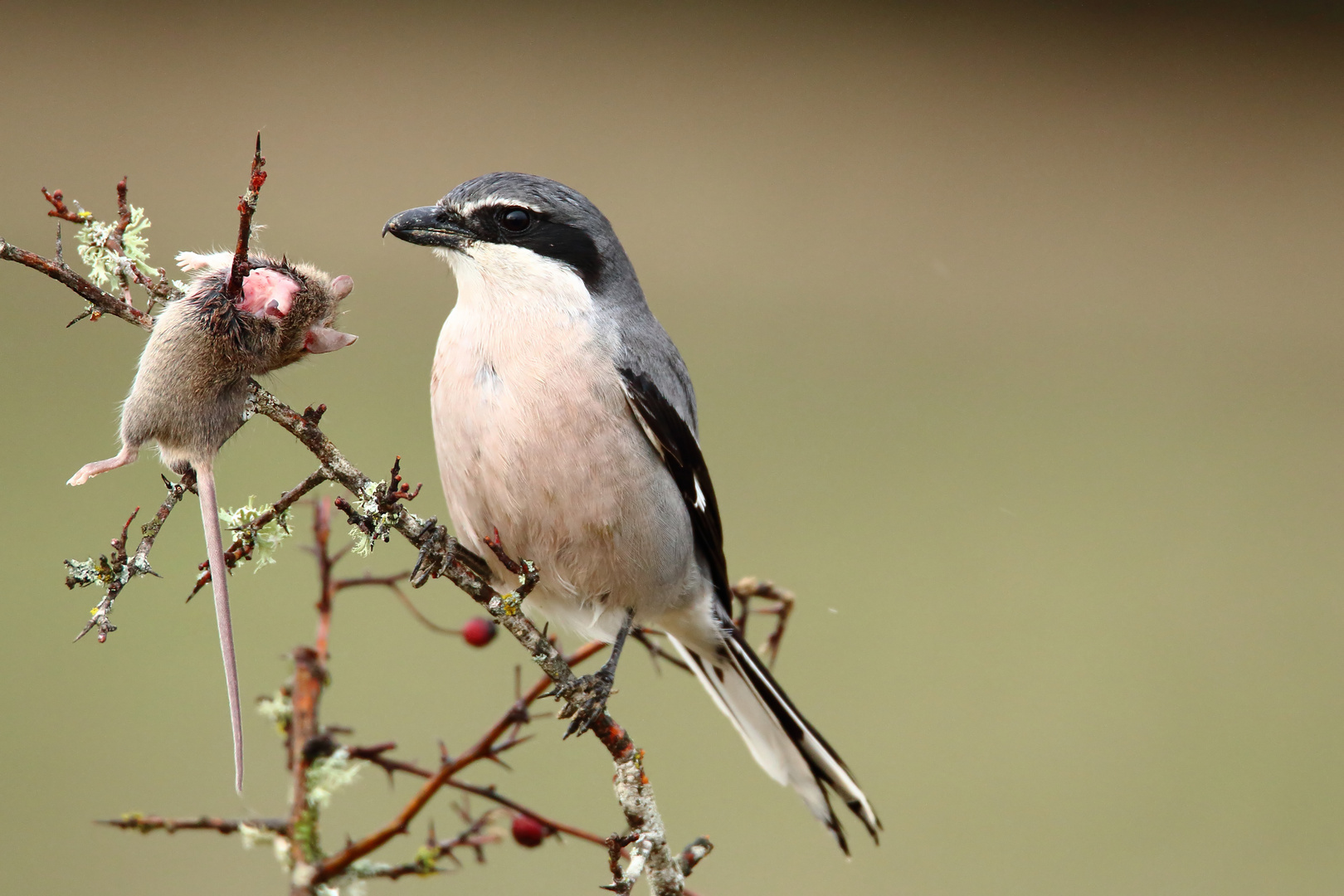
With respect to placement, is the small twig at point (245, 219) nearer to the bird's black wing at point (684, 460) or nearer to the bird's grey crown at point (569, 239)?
the bird's grey crown at point (569, 239)

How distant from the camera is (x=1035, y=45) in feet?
21.9

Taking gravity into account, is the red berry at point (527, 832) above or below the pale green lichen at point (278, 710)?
below

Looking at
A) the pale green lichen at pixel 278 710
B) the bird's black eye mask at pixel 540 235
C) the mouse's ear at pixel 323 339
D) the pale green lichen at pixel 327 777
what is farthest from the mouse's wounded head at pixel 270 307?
the pale green lichen at pixel 327 777

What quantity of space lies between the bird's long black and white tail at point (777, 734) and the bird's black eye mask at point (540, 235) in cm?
60

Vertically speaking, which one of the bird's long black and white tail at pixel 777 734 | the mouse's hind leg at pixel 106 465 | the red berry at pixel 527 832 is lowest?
the bird's long black and white tail at pixel 777 734

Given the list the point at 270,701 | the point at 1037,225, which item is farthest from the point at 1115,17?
the point at 270,701

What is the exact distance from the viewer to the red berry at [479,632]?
4.36 ft

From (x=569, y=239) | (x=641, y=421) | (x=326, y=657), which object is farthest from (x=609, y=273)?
(x=326, y=657)

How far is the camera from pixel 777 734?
5.54 feet

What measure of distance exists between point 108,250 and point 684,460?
0.91m

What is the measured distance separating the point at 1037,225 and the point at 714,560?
17.7ft

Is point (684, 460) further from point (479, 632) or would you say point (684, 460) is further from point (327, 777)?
point (327, 777)

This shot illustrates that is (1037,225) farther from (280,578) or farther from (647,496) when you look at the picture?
(647,496)

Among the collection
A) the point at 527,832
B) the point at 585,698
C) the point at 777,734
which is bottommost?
the point at 777,734
